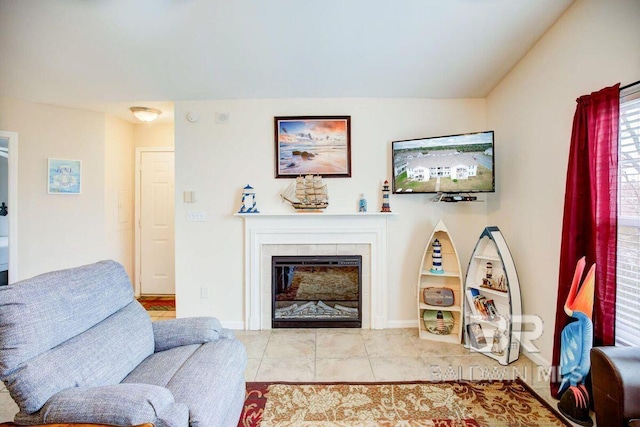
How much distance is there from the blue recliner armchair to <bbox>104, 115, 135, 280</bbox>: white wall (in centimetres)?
251

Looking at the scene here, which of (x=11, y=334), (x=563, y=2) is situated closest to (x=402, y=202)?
(x=563, y=2)

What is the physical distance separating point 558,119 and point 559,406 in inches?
75.7

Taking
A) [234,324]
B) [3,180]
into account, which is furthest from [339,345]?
[3,180]

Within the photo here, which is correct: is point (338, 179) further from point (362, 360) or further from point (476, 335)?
point (476, 335)

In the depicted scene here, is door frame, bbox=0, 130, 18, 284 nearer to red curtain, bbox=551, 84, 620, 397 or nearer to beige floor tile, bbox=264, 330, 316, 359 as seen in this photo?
beige floor tile, bbox=264, 330, 316, 359

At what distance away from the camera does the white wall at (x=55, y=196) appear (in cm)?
332

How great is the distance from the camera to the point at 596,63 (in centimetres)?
188

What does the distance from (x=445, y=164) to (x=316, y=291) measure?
1848 mm

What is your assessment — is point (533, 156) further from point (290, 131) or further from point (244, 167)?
point (244, 167)

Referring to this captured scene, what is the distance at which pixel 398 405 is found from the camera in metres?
1.95

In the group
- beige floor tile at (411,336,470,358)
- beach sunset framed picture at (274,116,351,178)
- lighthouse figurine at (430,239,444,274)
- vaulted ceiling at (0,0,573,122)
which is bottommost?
beige floor tile at (411,336,470,358)

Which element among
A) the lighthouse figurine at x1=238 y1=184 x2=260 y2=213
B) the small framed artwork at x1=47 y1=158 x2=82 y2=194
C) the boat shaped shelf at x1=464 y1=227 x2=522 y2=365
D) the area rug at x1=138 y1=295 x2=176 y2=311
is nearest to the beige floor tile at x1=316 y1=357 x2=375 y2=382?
the boat shaped shelf at x1=464 y1=227 x2=522 y2=365

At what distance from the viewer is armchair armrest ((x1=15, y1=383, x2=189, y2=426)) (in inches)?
42.8

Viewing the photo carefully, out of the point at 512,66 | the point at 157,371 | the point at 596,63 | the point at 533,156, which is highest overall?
the point at 512,66
